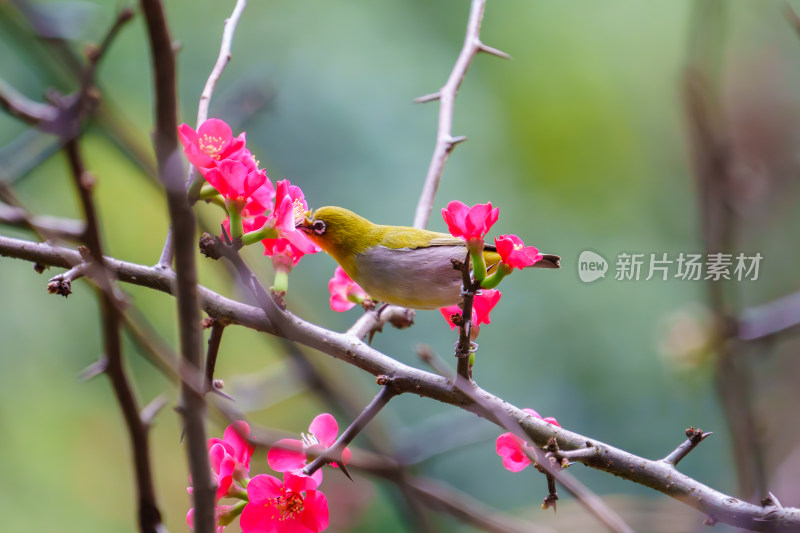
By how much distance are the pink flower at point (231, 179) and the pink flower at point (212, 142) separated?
0.10 feet

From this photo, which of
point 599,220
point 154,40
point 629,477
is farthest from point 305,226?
point 599,220

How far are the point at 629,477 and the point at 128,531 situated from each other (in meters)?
3.40

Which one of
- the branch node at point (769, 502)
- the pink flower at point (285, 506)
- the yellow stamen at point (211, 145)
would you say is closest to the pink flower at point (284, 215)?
the yellow stamen at point (211, 145)

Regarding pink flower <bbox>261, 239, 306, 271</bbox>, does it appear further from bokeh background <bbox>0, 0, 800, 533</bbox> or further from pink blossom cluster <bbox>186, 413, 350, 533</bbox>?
bokeh background <bbox>0, 0, 800, 533</bbox>

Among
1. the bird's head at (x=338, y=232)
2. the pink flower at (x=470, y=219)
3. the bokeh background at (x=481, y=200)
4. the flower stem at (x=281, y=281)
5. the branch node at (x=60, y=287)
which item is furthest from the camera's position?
the bokeh background at (x=481, y=200)

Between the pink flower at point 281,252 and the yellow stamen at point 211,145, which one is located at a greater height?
the yellow stamen at point 211,145

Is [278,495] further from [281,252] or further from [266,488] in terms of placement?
[281,252]

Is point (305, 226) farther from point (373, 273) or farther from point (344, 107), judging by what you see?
point (344, 107)

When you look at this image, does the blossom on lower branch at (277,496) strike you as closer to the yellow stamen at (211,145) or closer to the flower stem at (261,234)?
the flower stem at (261,234)

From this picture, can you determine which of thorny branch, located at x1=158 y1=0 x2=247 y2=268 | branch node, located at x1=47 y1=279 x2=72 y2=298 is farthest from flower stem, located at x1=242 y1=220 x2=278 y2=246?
branch node, located at x1=47 y1=279 x2=72 y2=298

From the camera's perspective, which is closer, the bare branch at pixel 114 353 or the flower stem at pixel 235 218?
the bare branch at pixel 114 353

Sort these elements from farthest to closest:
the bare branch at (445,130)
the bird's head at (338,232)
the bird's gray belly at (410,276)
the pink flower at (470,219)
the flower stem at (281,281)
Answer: the bare branch at (445,130) < the bird's head at (338,232) < the bird's gray belly at (410,276) < the flower stem at (281,281) < the pink flower at (470,219)

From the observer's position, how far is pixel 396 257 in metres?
1.73

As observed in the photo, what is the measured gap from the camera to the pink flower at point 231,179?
1.21 meters
